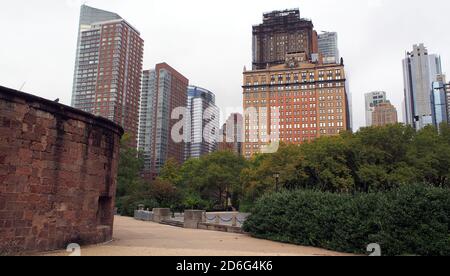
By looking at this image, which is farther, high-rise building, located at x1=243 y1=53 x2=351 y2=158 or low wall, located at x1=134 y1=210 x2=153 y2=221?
high-rise building, located at x1=243 y1=53 x2=351 y2=158

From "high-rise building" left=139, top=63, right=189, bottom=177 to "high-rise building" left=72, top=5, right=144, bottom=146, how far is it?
505 centimetres

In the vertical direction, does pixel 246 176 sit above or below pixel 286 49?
below

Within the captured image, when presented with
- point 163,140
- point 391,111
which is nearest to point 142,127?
point 163,140

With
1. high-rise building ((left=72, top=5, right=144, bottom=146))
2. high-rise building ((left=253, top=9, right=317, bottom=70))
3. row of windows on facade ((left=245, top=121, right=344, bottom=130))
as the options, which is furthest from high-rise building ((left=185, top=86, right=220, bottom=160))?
high-rise building ((left=253, top=9, right=317, bottom=70))

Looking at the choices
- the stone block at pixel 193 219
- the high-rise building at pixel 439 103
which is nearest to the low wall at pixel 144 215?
the stone block at pixel 193 219

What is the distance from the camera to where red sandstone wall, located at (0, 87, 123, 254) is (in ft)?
34.1

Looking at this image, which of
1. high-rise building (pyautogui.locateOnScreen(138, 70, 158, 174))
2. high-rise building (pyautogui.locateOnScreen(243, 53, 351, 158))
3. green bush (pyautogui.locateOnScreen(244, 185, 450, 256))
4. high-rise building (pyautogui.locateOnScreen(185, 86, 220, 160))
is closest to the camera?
green bush (pyautogui.locateOnScreen(244, 185, 450, 256))

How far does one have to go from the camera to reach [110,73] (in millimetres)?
97812

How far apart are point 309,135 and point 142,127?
2183 inches

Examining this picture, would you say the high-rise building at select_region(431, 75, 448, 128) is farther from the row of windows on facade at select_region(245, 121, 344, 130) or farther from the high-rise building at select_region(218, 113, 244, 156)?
the high-rise building at select_region(218, 113, 244, 156)

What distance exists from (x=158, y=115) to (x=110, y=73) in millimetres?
18294

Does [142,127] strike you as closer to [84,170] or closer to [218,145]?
[218,145]

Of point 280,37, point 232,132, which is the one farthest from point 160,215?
point 280,37
